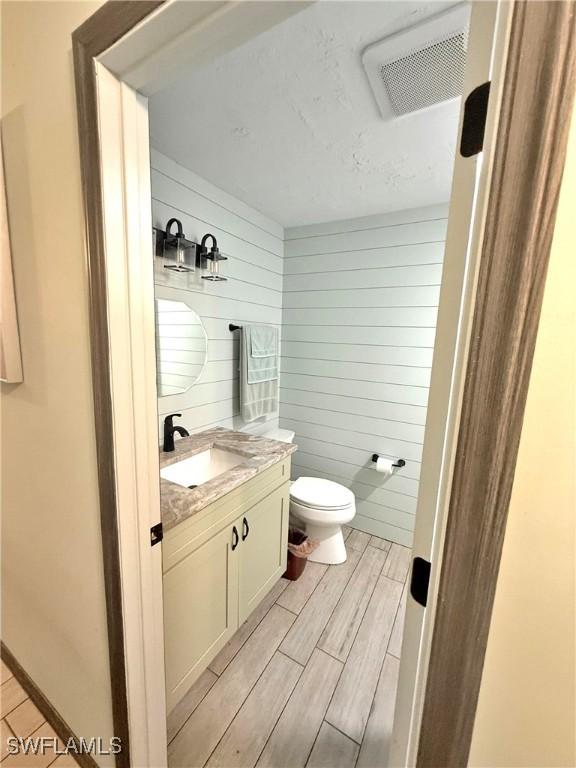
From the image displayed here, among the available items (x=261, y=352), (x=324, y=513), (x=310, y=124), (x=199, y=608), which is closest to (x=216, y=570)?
(x=199, y=608)

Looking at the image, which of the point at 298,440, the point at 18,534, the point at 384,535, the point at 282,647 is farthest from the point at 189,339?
the point at 384,535

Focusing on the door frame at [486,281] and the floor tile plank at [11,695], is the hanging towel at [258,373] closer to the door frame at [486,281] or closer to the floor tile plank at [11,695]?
the door frame at [486,281]

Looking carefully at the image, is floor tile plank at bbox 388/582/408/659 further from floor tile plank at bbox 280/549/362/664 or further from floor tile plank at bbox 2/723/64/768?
floor tile plank at bbox 2/723/64/768

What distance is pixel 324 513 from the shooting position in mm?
2004

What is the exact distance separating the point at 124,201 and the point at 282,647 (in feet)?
6.32

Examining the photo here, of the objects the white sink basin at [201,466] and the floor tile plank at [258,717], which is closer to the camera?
the floor tile plank at [258,717]

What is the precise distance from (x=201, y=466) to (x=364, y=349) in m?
1.40

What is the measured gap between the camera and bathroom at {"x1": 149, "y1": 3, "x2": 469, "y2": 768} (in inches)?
43.8

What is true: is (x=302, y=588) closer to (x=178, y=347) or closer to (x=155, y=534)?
(x=155, y=534)

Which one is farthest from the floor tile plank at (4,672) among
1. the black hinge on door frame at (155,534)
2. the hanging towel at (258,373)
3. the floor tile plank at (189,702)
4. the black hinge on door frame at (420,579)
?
the black hinge on door frame at (420,579)

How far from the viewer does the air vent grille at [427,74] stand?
0.94 metres

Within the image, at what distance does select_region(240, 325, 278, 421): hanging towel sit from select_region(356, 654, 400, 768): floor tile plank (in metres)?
1.54

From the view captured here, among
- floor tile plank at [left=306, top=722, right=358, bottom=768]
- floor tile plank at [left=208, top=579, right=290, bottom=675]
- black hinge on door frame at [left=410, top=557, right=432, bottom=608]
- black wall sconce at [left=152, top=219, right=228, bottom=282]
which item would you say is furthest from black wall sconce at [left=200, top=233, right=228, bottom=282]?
floor tile plank at [left=306, top=722, right=358, bottom=768]

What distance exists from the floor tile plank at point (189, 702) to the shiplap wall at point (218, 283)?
1181mm
